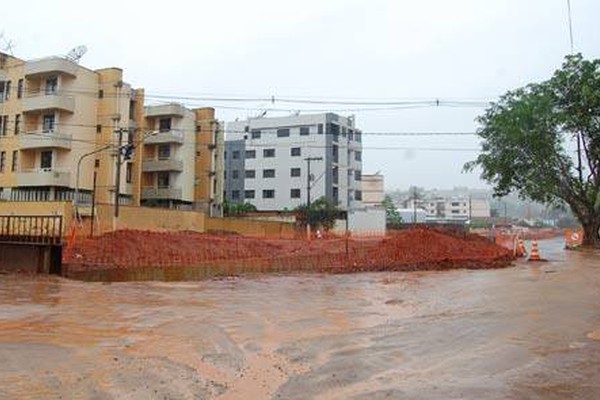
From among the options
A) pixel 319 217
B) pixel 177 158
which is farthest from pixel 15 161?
pixel 319 217

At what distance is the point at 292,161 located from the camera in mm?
89375

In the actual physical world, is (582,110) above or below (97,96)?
below

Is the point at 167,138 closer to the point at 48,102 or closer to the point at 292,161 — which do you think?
the point at 48,102

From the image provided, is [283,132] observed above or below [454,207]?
above

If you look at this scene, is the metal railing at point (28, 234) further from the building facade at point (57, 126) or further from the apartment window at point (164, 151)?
the apartment window at point (164, 151)

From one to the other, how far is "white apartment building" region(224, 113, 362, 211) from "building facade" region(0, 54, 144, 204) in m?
32.2

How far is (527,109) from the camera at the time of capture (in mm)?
42500

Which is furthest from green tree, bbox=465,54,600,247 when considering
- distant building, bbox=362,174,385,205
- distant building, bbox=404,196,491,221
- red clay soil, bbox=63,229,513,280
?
distant building, bbox=404,196,491,221

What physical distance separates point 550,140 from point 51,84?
130 feet

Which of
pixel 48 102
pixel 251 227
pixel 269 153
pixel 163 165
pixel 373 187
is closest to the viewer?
pixel 48 102

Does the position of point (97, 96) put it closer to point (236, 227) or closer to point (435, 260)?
point (236, 227)

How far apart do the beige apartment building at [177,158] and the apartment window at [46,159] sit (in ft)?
38.6

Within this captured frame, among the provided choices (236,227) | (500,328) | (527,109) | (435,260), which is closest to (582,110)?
(527,109)

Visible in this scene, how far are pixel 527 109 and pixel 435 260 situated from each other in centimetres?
1917
